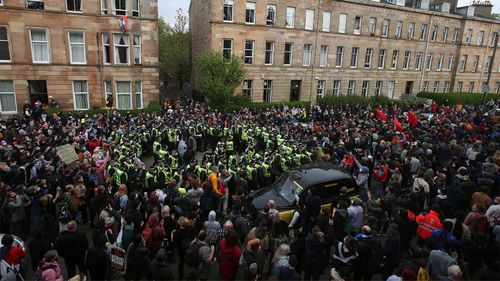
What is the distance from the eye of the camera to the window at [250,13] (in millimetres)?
27900

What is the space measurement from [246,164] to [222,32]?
18.4 metres

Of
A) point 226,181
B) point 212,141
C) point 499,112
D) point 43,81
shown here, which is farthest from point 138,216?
point 499,112

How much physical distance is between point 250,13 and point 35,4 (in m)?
15.5

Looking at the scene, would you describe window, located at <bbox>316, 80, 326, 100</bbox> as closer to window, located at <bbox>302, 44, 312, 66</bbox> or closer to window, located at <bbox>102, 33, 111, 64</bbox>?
window, located at <bbox>302, 44, 312, 66</bbox>

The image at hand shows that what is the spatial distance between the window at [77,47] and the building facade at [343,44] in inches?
375

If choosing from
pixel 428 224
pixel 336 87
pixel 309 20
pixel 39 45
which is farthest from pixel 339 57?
pixel 428 224

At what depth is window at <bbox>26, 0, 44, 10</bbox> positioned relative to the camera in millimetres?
21188

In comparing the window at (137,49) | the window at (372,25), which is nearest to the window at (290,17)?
the window at (372,25)

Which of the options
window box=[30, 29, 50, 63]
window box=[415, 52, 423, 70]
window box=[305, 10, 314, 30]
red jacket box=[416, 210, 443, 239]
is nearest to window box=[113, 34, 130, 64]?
window box=[30, 29, 50, 63]

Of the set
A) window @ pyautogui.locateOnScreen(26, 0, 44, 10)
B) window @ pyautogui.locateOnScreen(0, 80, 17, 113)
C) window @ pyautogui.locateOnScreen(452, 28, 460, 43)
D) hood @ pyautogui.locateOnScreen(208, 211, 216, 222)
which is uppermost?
window @ pyautogui.locateOnScreen(452, 28, 460, 43)

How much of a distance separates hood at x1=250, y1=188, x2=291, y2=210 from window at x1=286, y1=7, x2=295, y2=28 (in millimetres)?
23052

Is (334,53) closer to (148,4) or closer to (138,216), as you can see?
(148,4)

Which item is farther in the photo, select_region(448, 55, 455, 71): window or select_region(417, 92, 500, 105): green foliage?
select_region(448, 55, 455, 71): window

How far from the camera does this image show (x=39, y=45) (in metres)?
22.1
